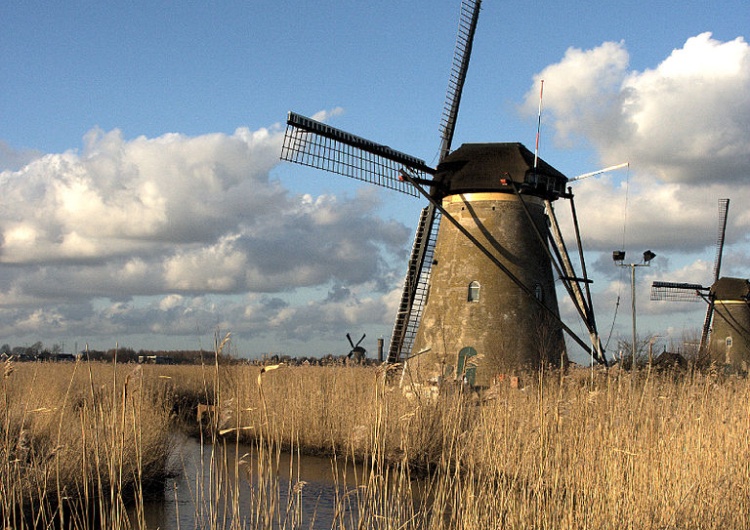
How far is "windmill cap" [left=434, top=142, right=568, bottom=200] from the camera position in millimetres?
Answer: 14344

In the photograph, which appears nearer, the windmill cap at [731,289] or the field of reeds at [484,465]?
the field of reeds at [484,465]

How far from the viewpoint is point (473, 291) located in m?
14.4

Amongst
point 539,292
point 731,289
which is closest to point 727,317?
point 731,289

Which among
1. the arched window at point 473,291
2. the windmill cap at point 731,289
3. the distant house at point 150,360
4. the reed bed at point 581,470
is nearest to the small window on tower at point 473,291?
the arched window at point 473,291

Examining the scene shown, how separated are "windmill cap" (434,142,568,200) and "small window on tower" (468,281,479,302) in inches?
68.5

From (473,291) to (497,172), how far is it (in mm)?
2254

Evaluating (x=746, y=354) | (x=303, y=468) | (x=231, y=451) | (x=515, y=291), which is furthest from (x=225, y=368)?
(x=746, y=354)

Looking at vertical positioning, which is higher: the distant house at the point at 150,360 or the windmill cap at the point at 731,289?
the windmill cap at the point at 731,289

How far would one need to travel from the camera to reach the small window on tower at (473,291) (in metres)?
14.4

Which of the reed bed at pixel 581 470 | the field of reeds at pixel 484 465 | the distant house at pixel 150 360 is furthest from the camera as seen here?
the distant house at pixel 150 360

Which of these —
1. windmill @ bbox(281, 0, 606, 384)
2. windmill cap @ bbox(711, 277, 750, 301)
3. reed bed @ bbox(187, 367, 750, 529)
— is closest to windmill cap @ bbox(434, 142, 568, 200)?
windmill @ bbox(281, 0, 606, 384)

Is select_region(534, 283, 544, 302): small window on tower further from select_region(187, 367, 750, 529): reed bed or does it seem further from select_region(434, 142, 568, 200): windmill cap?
select_region(187, 367, 750, 529): reed bed

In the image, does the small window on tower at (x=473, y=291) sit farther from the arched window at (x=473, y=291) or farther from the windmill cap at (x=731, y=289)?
the windmill cap at (x=731, y=289)

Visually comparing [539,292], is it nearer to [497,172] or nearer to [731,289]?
[497,172]
